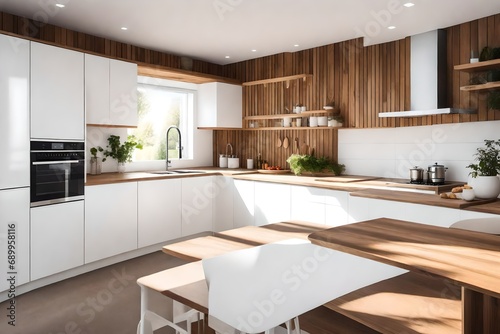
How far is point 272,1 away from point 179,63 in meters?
2.28

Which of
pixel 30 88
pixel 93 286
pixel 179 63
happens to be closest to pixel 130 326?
pixel 93 286

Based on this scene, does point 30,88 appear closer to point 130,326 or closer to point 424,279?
point 130,326

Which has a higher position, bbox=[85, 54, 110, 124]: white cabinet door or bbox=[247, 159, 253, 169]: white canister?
bbox=[85, 54, 110, 124]: white cabinet door

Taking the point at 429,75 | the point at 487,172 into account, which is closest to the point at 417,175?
the point at 487,172

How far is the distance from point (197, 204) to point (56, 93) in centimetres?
210

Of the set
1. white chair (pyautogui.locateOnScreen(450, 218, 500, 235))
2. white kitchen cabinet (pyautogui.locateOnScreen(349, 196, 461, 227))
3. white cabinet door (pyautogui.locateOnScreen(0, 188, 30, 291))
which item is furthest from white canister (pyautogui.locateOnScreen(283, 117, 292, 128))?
white chair (pyautogui.locateOnScreen(450, 218, 500, 235))

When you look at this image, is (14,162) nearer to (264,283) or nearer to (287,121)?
(264,283)

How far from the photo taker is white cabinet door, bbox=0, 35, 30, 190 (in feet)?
10.3

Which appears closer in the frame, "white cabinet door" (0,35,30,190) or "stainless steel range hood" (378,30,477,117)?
"white cabinet door" (0,35,30,190)

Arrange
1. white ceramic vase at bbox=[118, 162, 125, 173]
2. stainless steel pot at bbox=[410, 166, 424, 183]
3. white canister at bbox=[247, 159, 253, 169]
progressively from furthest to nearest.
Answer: white canister at bbox=[247, 159, 253, 169] → white ceramic vase at bbox=[118, 162, 125, 173] → stainless steel pot at bbox=[410, 166, 424, 183]

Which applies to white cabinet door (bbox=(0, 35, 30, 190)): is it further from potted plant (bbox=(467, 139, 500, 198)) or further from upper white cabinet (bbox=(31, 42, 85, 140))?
potted plant (bbox=(467, 139, 500, 198))

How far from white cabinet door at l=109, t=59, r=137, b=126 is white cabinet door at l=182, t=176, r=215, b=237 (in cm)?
100

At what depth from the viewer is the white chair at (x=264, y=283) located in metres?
1.35

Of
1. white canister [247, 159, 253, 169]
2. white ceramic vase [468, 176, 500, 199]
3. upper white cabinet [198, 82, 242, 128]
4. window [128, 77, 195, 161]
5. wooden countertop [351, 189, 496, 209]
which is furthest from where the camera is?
white canister [247, 159, 253, 169]
